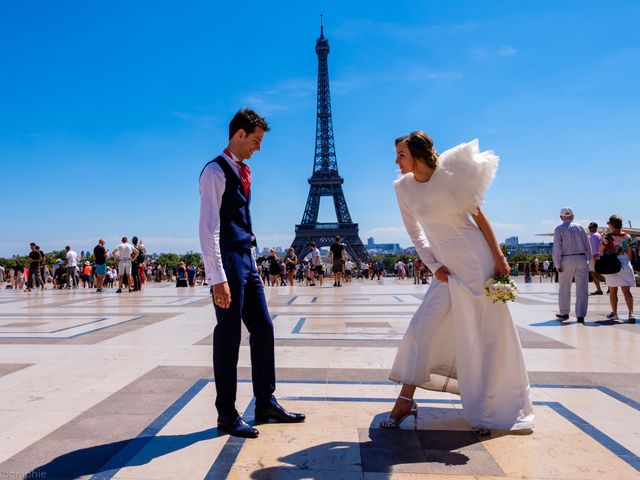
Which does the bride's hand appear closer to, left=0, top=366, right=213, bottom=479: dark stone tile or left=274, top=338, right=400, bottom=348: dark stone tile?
left=0, top=366, right=213, bottom=479: dark stone tile

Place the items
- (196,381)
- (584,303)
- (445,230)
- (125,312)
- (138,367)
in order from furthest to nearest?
(125,312) < (584,303) < (138,367) < (196,381) < (445,230)

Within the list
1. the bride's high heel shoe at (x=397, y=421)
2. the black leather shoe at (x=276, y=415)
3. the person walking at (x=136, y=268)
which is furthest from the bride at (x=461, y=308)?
the person walking at (x=136, y=268)

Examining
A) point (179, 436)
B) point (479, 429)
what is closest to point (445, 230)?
point (479, 429)

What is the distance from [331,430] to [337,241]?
39.6 ft

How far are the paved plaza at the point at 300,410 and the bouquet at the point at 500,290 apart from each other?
682 millimetres

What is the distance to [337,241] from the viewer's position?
47.5 ft

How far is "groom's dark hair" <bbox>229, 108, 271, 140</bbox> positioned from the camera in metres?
2.62

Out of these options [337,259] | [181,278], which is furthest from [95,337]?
[181,278]

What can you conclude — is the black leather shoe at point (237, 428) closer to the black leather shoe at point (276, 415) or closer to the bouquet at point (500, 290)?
the black leather shoe at point (276, 415)

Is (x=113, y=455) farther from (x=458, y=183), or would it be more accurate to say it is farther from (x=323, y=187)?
(x=323, y=187)

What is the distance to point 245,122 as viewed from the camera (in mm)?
2623

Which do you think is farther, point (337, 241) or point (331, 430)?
point (337, 241)

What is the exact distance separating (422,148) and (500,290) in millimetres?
840

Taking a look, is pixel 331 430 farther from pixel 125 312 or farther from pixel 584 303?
pixel 125 312
